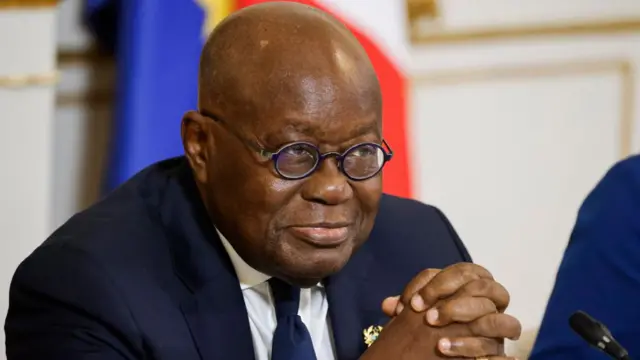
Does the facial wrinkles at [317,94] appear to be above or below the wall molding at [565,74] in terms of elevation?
above

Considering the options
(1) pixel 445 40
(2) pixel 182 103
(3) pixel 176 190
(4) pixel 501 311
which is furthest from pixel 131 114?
(1) pixel 445 40

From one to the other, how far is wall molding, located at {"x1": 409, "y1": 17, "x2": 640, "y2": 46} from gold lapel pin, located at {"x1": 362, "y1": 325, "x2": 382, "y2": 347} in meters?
2.25

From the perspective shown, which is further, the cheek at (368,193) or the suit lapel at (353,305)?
the suit lapel at (353,305)

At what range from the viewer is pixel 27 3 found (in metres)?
2.84

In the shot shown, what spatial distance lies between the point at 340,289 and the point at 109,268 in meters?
0.44

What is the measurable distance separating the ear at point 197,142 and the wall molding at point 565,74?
2256mm

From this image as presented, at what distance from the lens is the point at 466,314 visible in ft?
5.10

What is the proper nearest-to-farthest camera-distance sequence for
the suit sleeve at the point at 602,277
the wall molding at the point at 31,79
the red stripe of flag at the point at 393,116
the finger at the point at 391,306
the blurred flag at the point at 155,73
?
the finger at the point at 391,306
the suit sleeve at the point at 602,277
the blurred flag at the point at 155,73
the wall molding at the point at 31,79
the red stripe of flag at the point at 393,116

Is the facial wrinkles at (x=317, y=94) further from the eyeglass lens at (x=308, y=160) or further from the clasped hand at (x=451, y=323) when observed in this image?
the clasped hand at (x=451, y=323)

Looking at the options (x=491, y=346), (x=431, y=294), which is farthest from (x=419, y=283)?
(x=491, y=346)

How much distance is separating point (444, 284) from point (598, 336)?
0.26 m

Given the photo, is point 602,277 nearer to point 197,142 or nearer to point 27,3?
point 197,142

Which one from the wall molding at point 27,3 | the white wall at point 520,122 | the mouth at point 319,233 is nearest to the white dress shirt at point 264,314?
the mouth at point 319,233

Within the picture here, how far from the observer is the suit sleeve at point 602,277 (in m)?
1.86
